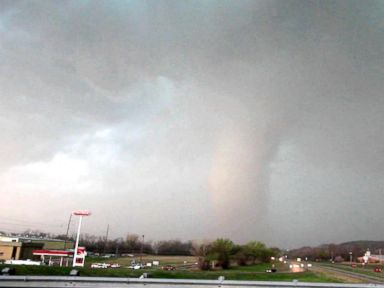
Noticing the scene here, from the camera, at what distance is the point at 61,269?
21578 millimetres

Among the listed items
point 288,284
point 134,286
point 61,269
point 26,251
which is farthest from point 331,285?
point 26,251

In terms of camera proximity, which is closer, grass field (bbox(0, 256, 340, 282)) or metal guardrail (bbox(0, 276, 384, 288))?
metal guardrail (bbox(0, 276, 384, 288))

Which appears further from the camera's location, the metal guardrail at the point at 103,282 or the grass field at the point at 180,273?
the grass field at the point at 180,273

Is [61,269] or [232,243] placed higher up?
[232,243]

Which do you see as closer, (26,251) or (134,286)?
(134,286)

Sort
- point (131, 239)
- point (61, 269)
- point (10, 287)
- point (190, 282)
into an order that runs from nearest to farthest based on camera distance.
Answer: point (10, 287)
point (190, 282)
point (61, 269)
point (131, 239)


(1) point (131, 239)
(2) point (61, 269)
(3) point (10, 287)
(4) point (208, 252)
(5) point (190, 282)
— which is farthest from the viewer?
(1) point (131, 239)

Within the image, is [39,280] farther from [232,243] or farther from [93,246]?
[93,246]

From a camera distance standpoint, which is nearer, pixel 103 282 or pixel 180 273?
pixel 103 282

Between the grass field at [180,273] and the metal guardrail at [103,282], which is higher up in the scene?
the metal guardrail at [103,282]

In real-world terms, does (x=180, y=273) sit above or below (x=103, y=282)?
below

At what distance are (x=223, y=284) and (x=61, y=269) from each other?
17.3 m

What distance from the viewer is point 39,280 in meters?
6.68

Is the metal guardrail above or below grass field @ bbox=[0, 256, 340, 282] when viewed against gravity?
above
